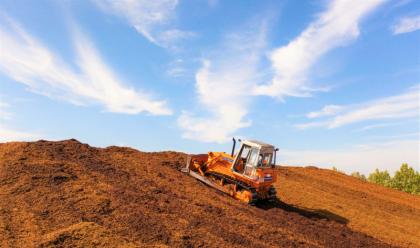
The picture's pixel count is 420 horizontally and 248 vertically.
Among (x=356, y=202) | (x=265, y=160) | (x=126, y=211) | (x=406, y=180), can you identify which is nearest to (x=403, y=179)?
(x=406, y=180)

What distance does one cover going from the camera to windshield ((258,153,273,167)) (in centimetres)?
1962

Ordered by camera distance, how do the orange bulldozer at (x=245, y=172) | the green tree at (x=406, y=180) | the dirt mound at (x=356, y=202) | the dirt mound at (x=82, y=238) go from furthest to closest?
the green tree at (x=406, y=180) < the dirt mound at (x=356, y=202) < the orange bulldozer at (x=245, y=172) < the dirt mound at (x=82, y=238)

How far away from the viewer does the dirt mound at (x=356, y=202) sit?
68.4 ft

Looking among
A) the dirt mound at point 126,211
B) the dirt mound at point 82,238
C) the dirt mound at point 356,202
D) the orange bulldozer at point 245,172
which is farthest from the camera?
the dirt mound at point 356,202

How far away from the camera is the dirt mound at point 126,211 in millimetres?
13312

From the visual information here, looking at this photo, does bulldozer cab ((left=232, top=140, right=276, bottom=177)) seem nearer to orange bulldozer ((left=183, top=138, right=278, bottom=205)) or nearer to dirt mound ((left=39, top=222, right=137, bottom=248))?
orange bulldozer ((left=183, top=138, right=278, bottom=205))

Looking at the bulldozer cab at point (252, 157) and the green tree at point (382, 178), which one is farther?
the green tree at point (382, 178)

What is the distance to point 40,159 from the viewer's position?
811 inches

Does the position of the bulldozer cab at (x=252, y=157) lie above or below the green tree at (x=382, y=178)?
below

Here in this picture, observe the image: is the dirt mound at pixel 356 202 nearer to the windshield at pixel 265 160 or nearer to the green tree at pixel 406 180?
the windshield at pixel 265 160

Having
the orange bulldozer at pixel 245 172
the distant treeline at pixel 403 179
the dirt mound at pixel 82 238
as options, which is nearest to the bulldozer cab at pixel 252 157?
the orange bulldozer at pixel 245 172

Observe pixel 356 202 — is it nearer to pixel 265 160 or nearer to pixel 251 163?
pixel 265 160

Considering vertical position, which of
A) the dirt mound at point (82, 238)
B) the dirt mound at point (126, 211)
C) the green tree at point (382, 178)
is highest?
the green tree at point (382, 178)

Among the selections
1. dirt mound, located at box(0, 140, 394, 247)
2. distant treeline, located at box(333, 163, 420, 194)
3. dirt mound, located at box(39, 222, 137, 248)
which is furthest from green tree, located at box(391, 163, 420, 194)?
dirt mound, located at box(39, 222, 137, 248)
